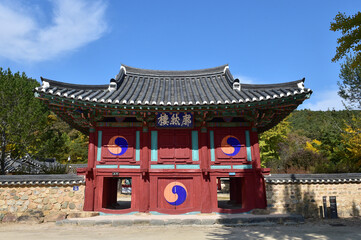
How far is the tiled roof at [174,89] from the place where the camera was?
10.1 metres

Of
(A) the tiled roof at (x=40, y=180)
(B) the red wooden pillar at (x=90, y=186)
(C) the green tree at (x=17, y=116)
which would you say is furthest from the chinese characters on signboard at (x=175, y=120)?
(C) the green tree at (x=17, y=116)

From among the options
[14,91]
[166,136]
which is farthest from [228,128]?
[14,91]

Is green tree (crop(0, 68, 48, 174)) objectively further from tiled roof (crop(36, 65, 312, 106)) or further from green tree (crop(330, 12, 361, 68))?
green tree (crop(330, 12, 361, 68))

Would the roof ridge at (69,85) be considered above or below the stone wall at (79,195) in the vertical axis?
above

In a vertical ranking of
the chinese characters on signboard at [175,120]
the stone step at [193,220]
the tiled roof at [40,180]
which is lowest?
the stone step at [193,220]

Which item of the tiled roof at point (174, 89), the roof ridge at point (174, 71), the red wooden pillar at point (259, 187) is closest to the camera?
the tiled roof at point (174, 89)

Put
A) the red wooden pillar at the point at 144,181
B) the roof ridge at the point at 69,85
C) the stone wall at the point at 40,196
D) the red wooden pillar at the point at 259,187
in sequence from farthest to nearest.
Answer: the red wooden pillar at the point at 259,187, the red wooden pillar at the point at 144,181, the stone wall at the point at 40,196, the roof ridge at the point at 69,85

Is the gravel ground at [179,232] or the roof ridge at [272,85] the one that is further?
the roof ridge at [272,85]

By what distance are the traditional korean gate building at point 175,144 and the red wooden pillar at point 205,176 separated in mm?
44

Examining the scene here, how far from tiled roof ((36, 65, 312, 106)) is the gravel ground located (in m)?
5.04

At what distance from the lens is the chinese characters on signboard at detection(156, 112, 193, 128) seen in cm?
1155

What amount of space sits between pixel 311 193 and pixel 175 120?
7487 mm

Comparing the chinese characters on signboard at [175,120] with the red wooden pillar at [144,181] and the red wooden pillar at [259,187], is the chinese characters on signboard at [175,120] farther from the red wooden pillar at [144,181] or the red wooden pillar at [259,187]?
the red wooden pillar at [259,187]

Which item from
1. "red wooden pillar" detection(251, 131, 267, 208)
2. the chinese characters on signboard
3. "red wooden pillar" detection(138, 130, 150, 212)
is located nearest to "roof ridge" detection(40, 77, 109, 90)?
the chinese characters on signboard
